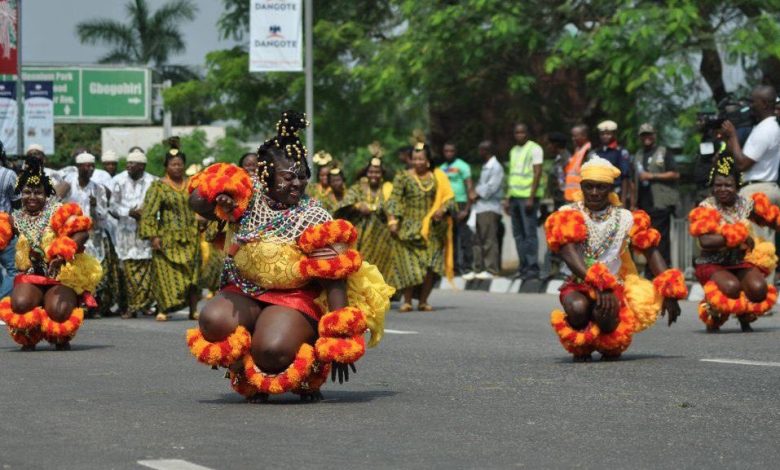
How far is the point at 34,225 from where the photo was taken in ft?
49.8

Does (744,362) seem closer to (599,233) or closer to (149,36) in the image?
(599,233)

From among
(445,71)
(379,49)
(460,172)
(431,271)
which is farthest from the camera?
(379,49)

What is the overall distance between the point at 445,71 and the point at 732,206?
1460cm

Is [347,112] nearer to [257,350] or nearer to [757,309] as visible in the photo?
[757,309]

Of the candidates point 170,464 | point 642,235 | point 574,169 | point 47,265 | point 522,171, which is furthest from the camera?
point 522,171

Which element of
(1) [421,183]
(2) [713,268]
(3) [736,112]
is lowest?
(2) [713,268]

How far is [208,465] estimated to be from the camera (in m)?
7.77

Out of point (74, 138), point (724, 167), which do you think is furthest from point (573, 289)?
point (74, 138)

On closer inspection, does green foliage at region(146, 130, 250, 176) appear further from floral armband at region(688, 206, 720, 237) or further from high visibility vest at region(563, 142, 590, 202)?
floral armband at region(688, 206, 720, 237)

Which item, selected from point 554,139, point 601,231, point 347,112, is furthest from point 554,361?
point 347,112

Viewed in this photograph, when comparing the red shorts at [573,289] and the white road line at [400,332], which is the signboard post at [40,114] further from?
the red shorts at [573,289]

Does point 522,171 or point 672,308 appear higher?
point 522,171

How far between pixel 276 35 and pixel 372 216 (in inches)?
376

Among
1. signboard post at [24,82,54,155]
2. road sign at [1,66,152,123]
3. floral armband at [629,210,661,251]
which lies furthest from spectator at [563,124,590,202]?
road sign at [1,66,152,123]
